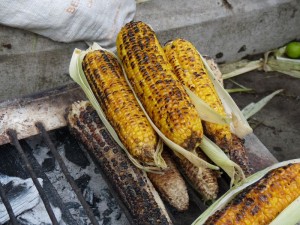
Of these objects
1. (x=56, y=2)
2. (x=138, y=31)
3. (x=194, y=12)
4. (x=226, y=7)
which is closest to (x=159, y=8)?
(x=194, y=12)

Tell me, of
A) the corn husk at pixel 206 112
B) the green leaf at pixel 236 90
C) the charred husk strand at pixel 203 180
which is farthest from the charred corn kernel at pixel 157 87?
the green leaf at pixel 236 90

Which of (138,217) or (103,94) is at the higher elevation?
(103,94)

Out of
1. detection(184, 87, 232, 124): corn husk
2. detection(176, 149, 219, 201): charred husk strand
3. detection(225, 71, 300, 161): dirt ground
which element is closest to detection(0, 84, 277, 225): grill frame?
detection(176, 149, 219, 201): charred husk strand

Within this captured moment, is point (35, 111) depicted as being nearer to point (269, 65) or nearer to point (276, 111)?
point (276, 111)

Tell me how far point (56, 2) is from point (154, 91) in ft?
3.97

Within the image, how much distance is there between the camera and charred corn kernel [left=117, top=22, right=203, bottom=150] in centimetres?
248

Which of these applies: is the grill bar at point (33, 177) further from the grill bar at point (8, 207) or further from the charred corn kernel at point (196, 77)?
the charred corn kernel at point (196, 77)

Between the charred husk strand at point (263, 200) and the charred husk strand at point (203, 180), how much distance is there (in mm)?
214

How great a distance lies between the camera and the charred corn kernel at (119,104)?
2498 mm

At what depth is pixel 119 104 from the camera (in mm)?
2607

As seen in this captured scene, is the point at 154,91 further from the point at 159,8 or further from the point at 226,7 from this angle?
the point at 226,7

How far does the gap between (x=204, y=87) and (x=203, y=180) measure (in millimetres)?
531

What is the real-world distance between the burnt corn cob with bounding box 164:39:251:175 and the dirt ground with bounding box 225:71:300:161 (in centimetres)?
144

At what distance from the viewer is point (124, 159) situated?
8.64ft
